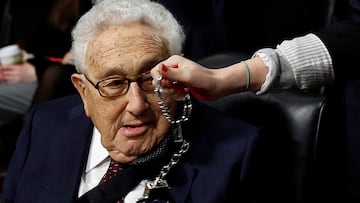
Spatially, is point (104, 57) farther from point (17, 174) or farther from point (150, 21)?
point (17, 174)

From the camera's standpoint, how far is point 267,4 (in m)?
2.33

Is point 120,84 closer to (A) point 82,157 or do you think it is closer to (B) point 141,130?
(B) point 141,130

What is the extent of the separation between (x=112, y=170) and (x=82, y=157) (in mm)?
114

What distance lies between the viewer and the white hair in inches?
55.9

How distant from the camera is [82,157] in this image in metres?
1.61

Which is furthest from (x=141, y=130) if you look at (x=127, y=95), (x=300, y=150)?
(x=300, y=150)

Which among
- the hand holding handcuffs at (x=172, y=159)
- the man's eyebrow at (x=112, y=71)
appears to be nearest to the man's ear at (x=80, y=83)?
the man's eyebrow at (x=112, y=71)

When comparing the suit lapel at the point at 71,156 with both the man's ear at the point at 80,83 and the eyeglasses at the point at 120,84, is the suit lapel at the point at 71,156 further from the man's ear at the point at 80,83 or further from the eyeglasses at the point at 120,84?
the eyeglasses at the point at 120,84

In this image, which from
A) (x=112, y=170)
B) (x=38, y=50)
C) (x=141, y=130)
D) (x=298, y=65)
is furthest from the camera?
(x=38, y=50)

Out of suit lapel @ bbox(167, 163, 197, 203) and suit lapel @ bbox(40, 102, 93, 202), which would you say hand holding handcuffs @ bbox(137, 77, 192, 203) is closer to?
suit lapel @ bbox(167, 163, 197, 203)

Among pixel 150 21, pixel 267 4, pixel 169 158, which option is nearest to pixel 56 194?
pixel 169 158

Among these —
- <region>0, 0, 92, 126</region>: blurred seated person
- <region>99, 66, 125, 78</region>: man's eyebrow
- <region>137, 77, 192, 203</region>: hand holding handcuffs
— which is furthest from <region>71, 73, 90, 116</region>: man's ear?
<region>0, 0, 92, 126</region>: blurred seated person

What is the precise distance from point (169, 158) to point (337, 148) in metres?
0.42

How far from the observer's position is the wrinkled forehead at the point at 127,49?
1.38 meters
